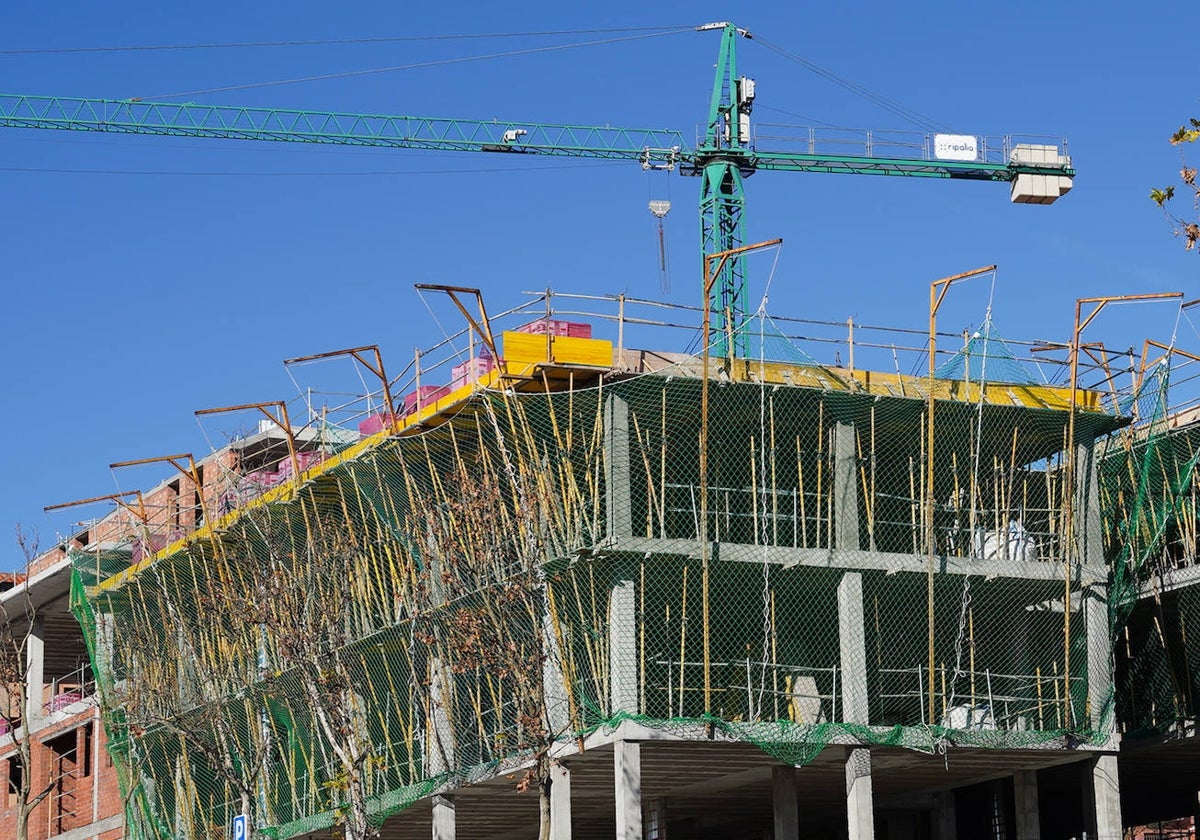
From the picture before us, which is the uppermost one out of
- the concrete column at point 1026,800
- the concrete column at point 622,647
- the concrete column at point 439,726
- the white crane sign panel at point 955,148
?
the white crane sign panel at point 955,148

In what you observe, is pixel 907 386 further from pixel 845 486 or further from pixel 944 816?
pixel 944 816

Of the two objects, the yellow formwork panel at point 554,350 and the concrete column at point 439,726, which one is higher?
the yellow formwork panel at point 554,350

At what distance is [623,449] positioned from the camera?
40.4 metres

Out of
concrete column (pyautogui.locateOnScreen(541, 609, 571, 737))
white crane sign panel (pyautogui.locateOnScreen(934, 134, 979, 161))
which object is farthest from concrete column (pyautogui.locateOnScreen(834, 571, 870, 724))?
white crane sign panel (pyautogui.locateOnScreen(934, 134, 979, 161))

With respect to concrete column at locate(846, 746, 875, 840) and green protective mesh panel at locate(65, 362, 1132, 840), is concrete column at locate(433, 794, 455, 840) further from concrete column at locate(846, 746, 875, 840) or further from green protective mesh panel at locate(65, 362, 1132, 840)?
concrete column at locate(846, 746, 875, 840)

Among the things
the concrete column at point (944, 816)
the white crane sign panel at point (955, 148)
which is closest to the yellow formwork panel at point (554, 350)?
the concrete column at point (944, 816)

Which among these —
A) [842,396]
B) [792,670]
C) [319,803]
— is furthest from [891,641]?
[319,803]

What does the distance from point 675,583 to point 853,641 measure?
4075 mm

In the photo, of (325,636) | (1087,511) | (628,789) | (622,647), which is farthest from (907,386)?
(325,636)

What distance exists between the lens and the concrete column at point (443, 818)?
44.1 metres

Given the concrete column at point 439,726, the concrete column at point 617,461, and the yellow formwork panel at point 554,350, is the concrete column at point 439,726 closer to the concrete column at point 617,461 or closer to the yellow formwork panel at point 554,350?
the concrete column at point 617,461

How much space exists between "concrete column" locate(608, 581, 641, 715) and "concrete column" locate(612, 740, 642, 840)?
2.95 feet

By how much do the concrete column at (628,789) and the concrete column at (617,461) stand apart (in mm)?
4200

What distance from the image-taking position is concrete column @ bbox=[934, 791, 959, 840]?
49.4 meters
